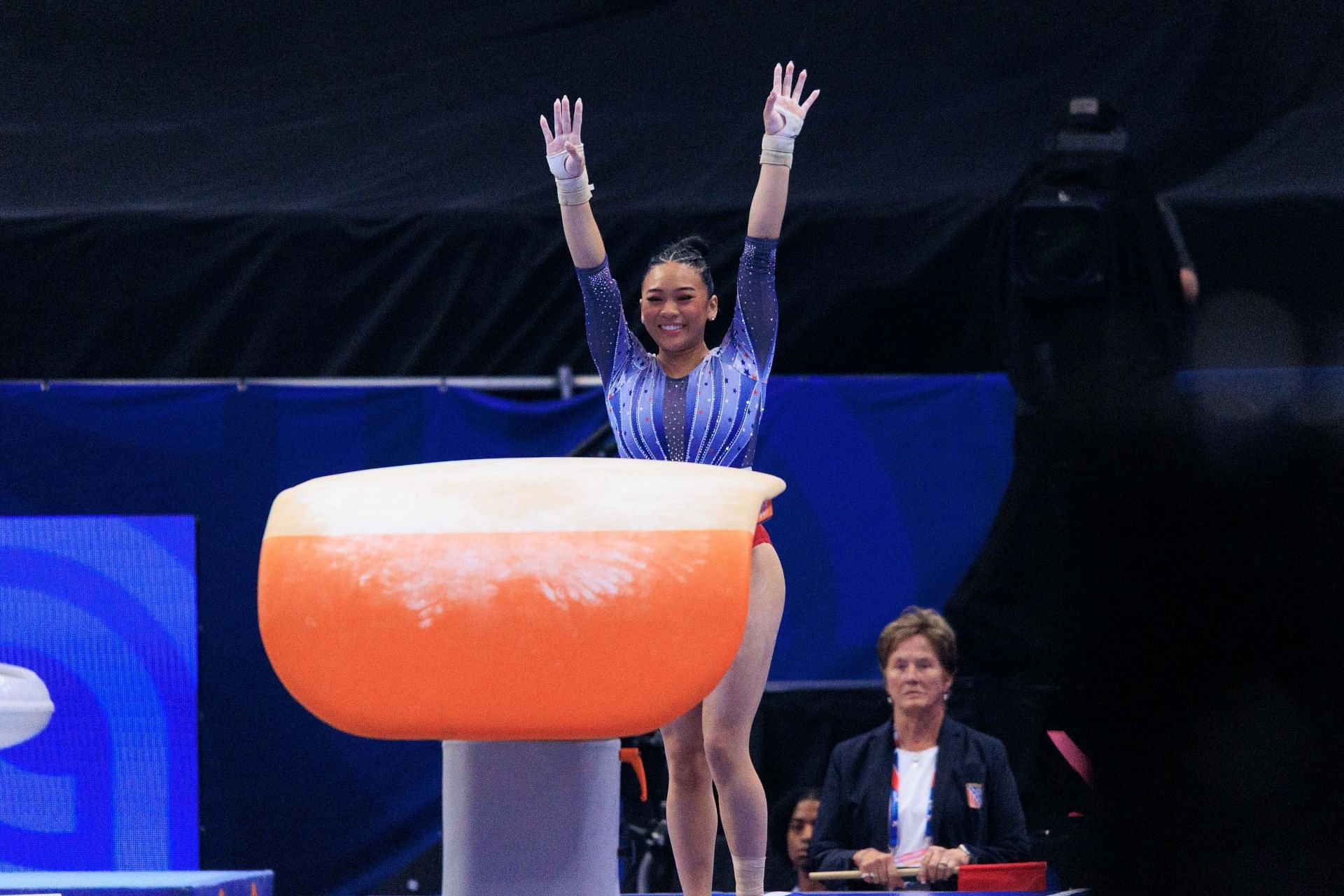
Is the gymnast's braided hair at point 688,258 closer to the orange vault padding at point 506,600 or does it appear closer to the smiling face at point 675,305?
the smiling face at point 675,305

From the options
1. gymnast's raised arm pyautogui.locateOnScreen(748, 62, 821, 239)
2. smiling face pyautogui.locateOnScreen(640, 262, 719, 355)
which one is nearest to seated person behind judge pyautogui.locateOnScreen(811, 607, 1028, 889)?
smiling face pyautogui.locateOnScreen(640, 262, 719, 355)

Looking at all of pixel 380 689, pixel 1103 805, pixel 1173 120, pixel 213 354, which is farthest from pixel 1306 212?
pixel 213 354

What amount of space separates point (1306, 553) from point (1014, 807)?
9.06 ft

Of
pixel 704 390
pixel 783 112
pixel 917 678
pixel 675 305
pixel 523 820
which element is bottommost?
pixel 523 820

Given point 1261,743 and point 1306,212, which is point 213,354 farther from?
point 1261,743

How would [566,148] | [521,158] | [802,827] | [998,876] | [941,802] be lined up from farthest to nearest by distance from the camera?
[521,158] → [802,827] → [941,802] → [998,876] → [566,148]

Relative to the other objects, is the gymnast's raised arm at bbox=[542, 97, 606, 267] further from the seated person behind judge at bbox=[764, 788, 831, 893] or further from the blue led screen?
the seated person behind judge at bbox=[764, 788, 831, 893]

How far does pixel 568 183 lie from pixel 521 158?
1893mm

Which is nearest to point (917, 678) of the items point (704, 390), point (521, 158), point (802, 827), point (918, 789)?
point (918, 789)

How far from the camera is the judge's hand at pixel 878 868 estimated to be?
12.2 ft

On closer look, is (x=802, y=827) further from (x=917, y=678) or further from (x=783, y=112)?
(x=783, y=112)

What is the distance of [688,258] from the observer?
11.0 feet

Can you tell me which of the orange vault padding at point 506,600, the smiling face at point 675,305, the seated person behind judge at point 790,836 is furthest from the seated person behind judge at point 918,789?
the orange vault padding at point 506,600

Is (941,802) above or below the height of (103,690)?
below
